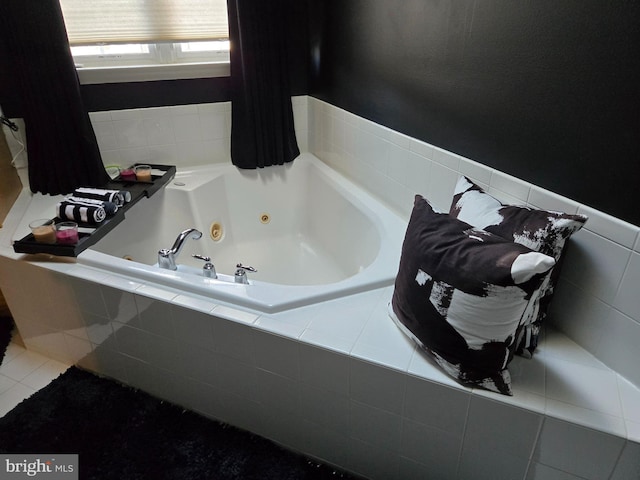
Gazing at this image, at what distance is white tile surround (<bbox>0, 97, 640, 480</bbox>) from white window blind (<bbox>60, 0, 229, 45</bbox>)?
3.66ft

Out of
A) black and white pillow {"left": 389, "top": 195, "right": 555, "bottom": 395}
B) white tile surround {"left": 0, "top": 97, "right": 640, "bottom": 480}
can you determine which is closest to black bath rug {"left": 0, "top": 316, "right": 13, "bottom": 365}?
white tile surround {"left": 0, "top": 97, "right": 640, "bottom": 480}

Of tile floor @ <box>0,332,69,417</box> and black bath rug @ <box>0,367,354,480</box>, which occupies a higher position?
black bath rug @ <box>0,367,354,480</box>

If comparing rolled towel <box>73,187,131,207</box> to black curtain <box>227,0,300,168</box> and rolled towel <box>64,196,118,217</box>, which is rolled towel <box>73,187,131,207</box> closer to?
rolled towel <box>64,196,118,217</box>

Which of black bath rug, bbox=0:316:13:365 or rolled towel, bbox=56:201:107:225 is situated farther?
black bath rug, bbox=0:316:13:365

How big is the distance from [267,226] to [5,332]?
51.9 inches

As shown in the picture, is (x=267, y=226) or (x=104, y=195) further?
(x=267, y=226)

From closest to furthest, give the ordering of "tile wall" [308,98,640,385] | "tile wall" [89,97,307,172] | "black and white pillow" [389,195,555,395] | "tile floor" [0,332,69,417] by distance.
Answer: "black and white pillow" [389,195,555,395] < "tile wall" [308,98,640,385] < "tile floor" [0,332,69,417] < "tile wall" [89,97,307,172]

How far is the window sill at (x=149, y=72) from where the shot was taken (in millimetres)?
2186

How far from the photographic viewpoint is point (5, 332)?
6.57ft

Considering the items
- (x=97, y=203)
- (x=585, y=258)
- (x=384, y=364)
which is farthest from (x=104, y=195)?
(x=585, y=258)

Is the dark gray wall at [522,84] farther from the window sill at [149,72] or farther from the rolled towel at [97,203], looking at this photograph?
the rolled towel at [97,203]

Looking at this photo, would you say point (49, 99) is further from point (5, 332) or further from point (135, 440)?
point (135, 440)

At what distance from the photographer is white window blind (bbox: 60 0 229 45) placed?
208cm

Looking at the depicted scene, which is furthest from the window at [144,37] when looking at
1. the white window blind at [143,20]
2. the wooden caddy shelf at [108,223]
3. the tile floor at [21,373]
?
the tile floor at [21,373]
